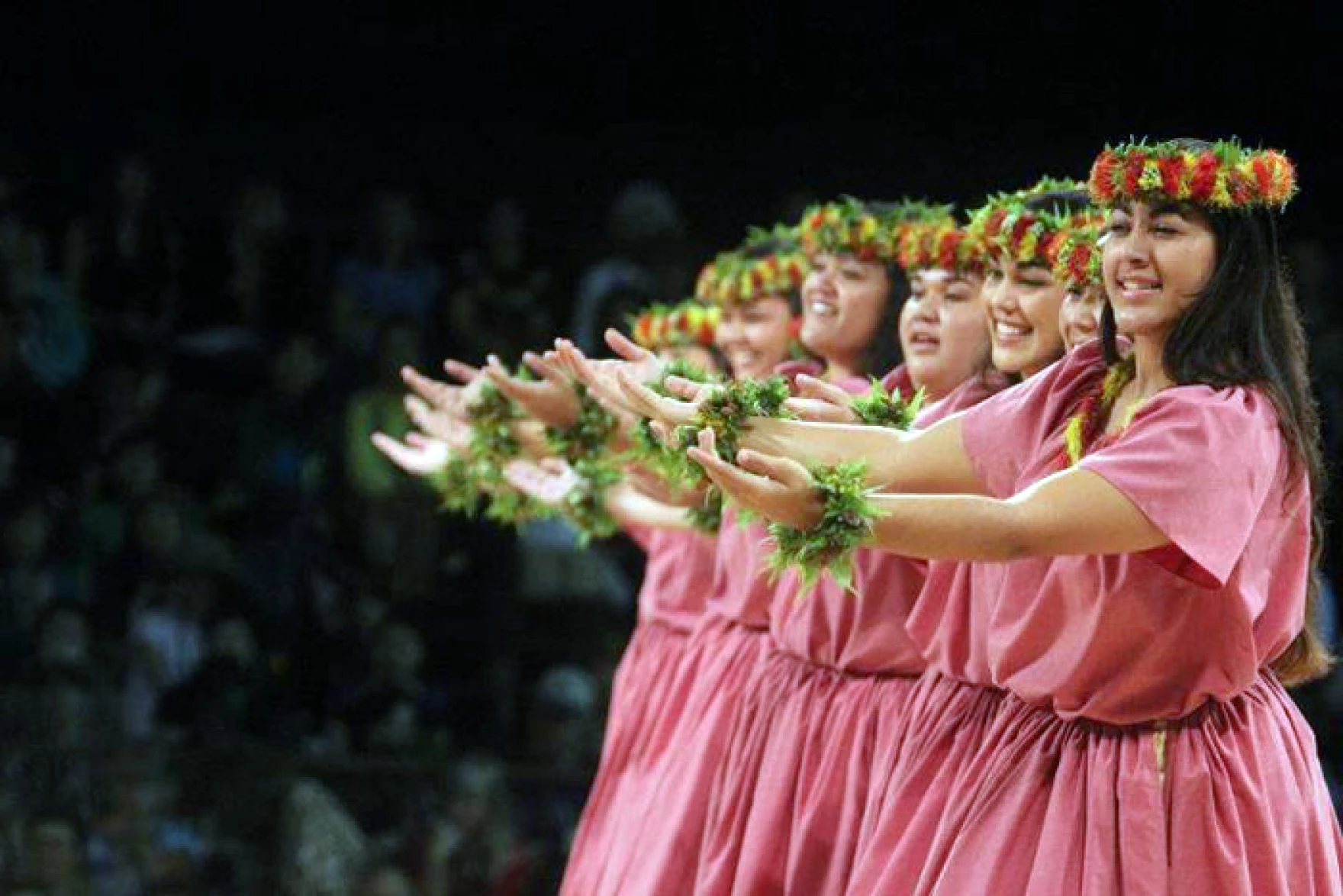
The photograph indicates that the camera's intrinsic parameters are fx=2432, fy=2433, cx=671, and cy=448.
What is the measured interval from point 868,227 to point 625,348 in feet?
2.87

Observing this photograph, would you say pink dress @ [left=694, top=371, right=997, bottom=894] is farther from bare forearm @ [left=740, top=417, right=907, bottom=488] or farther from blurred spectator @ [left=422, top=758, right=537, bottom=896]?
blurred spectator @ [left=422, top=758, right=537, bottom=896]

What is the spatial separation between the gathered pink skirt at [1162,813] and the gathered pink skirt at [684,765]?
122cm

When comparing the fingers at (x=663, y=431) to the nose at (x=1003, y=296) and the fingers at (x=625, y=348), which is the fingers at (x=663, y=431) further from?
the nose at (x=1003, y=296)

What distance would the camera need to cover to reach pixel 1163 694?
2.94 m

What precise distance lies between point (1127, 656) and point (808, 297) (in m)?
1.50

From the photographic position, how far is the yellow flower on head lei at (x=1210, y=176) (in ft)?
→ 9.58

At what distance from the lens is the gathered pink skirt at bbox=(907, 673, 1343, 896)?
114 inches

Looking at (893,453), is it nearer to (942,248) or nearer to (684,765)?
(942,248)

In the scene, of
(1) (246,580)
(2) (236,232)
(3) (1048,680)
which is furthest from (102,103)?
(3) (1048,680)

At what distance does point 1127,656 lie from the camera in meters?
2.94

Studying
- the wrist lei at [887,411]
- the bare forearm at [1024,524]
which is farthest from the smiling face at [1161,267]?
the wrist lei at [887,411]

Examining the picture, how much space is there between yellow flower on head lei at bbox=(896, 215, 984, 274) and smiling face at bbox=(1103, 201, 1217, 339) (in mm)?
809

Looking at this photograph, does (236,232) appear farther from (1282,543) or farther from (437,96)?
(1282,543)

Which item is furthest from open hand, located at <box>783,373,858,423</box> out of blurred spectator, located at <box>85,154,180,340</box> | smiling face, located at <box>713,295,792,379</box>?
blurred spectator, located at <box>85,154,180,340</box>
